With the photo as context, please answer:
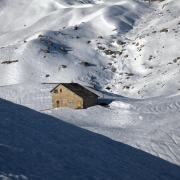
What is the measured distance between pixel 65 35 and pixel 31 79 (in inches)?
835

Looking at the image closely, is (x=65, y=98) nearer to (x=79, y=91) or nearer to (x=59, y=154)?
(x=79, y=91)

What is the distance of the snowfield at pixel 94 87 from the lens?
13.7 m

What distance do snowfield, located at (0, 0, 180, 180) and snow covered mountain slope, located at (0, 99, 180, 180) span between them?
0.15 ft

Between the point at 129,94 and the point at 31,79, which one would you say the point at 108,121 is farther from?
the point at 31,79

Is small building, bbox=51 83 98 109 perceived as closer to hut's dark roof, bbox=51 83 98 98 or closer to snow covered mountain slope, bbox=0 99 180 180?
hut's dark roof, bbox=51 83 98 98

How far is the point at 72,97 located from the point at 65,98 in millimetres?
1032

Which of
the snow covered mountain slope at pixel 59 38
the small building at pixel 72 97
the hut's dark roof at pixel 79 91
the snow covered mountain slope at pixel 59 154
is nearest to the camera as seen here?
the snow covered mountain slope at pixel 59 154

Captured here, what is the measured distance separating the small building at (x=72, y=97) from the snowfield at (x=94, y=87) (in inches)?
45.3

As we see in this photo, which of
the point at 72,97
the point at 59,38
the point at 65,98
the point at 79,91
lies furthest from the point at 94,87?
the point at 59,38

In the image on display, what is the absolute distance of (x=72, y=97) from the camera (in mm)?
52281

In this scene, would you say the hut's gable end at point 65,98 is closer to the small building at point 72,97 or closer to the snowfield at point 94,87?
the small building at point 72,97

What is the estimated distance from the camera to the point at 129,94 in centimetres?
6219

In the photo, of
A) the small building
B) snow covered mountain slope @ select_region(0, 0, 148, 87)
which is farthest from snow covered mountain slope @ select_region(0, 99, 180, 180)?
snow covered mountain slope @ select_region(0, 0, 148, 87)

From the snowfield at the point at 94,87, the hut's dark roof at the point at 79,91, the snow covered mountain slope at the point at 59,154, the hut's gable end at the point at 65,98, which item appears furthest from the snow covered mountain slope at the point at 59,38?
the snow covered mountain slope at the point at 59,154
